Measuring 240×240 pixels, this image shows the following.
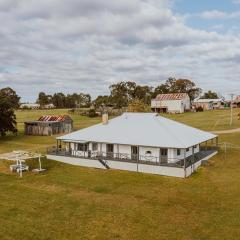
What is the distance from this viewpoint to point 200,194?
31516mm

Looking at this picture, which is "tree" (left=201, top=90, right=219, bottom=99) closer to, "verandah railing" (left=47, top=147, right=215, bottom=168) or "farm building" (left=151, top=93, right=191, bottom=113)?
"farm building" (left=151, top=93, right=191, bottom=113)

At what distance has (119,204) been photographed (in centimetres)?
2944

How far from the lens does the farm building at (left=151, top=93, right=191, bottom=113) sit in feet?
389

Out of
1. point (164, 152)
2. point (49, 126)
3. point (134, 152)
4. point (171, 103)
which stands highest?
point (171, 103)

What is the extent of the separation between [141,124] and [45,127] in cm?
3443

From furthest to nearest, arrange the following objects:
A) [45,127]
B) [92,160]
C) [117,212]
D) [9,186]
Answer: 1. [45,127]
2. [92,160]
3. [9,186]
4. [117,212]

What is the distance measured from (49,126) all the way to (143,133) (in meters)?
36.3

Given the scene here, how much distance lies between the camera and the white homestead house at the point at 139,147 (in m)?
39.2

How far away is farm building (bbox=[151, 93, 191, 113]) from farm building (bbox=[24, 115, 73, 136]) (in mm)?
49905

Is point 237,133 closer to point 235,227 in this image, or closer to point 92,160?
point 92,160

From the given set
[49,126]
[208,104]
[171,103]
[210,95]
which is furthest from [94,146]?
[210,95]

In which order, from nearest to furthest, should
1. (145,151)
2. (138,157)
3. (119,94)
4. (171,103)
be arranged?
(138,157), (145,151), (171,103), (119,94)

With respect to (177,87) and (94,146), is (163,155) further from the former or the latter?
(177,87)

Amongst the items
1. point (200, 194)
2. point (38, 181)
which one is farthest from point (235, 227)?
point (38, 181)
